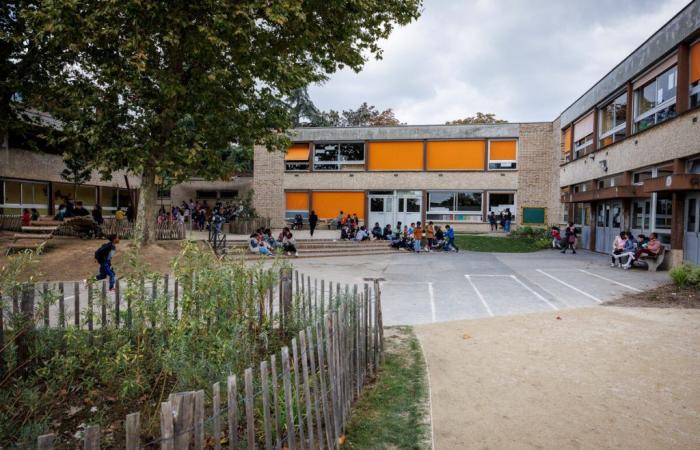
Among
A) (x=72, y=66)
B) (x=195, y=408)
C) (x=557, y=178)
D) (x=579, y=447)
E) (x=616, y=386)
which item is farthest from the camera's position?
(x=557, y=178)

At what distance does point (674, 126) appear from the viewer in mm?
14312

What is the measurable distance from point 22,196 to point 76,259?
1252 cm

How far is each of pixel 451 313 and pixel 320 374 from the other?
18.8 ft

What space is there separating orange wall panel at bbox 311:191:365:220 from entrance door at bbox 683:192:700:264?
64.7 ft

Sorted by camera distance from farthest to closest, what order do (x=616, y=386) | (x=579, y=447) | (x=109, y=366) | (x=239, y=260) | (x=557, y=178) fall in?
(x=557, y=178) < (x=239, y=260) < (x=616, y=386) < (x=109, y=366) < (x=579, y=447)

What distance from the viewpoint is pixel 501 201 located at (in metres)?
29.6

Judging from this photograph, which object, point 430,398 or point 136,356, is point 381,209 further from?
point 136,356

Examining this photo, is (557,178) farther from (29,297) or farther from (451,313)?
(29,297)

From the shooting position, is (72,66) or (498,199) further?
(498,199)

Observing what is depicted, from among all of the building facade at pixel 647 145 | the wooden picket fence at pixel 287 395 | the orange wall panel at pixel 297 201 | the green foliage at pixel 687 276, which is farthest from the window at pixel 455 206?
the wooden picket fence at pixel 287 395

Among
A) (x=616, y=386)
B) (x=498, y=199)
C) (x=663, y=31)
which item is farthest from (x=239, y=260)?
(x=498, y=199)

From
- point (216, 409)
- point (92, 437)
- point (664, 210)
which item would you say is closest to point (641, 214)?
point (664, 210)

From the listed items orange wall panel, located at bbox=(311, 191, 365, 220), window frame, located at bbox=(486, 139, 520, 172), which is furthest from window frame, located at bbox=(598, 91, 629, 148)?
orange wall panel, located at bbox=(311, 191, 365, 220)

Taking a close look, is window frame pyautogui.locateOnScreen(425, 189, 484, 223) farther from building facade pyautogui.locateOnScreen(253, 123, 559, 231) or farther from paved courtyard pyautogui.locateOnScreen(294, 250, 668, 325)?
paved courtyard pyautogui.locateOnScreen(294, 250, 668, 325)
